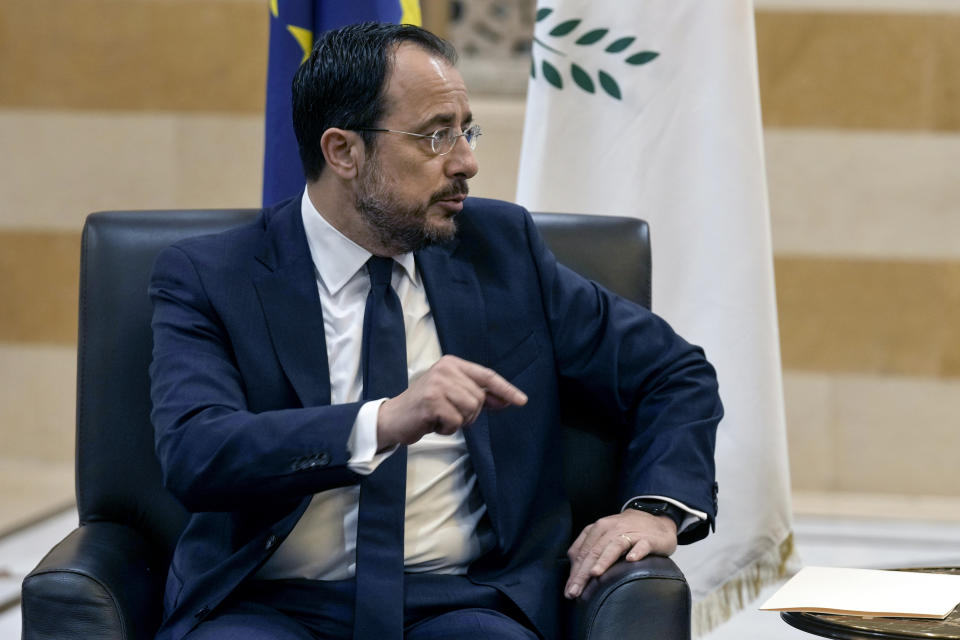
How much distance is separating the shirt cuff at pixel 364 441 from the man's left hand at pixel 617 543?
0.39m

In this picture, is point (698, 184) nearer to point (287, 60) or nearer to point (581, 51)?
point (581, 51)

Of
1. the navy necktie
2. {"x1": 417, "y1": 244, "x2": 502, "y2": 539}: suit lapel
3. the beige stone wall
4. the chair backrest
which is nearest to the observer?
the navy necktie

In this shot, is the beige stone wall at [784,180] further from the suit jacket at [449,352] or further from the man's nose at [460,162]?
the man's nose at [460,162]

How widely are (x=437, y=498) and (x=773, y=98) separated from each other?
3.15 meters

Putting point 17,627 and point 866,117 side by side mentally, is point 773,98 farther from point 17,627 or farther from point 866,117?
point 17,627

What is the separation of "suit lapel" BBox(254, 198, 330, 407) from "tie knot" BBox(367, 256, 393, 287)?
10 centimetres

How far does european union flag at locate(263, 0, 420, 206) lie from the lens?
315 centimetres

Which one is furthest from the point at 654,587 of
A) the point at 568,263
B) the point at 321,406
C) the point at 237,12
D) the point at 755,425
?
the point at 237,12

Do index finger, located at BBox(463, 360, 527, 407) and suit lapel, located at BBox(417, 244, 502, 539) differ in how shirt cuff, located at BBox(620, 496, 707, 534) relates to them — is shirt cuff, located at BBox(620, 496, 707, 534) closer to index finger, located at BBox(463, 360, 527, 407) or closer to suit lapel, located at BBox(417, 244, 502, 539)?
suit lapel, located at BBox(417, 244, 502, 539)

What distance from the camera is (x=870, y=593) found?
6.46 ft

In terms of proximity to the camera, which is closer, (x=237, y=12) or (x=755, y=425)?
(x=755, y=425)

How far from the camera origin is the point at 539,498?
2.26m

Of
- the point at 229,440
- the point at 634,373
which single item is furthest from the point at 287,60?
Answer: the point at 229,440

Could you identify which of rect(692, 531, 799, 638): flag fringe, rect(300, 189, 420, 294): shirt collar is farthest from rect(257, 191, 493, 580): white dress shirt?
rect(692, 531, 799, 638): flag fringe
